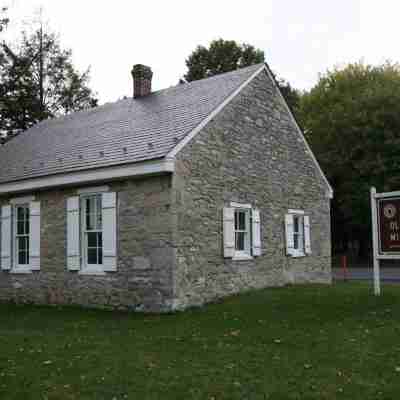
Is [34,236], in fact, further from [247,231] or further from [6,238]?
[247,231]

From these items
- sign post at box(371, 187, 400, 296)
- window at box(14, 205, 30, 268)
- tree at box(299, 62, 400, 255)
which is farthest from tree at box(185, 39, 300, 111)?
sign post at box(371, 187, 400, 296)

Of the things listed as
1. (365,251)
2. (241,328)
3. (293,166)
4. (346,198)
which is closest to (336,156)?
(346,198)

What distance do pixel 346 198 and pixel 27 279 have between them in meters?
21.5

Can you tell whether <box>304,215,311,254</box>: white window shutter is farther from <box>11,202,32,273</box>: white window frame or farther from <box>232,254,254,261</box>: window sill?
<box>11,202,32,273</box>: white window frame

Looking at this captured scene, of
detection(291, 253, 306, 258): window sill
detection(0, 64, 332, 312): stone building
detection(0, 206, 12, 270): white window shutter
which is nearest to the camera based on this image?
detection(0, 64, 332, 312): stone building

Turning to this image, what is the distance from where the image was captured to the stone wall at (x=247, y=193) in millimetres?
12094

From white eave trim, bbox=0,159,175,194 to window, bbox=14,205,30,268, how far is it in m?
0.68

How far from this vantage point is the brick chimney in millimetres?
17984

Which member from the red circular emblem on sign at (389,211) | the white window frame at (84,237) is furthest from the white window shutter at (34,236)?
the red circular emblem on sign at (389,211)

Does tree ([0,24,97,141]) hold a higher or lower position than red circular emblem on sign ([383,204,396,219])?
higher

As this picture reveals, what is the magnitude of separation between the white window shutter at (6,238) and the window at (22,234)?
0.18m

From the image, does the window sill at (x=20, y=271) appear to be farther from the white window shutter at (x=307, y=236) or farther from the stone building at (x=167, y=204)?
the white window shutter at (x=307, y=236)

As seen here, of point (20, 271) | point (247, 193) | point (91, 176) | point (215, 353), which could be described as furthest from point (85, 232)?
point (215, 353)

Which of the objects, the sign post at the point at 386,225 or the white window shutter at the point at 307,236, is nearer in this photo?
the sign post at the point at 386,225
